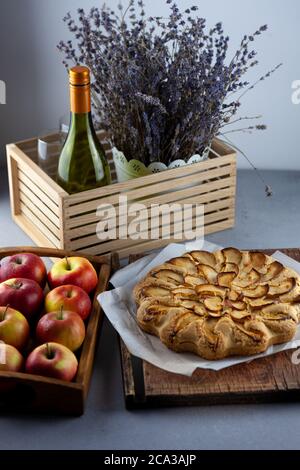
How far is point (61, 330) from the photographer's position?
1.36 m

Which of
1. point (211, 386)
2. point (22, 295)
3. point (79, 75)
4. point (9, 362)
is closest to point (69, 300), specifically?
point (22, 295)

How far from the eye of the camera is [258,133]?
81.6 inches

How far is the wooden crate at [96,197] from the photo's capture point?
1.61 m

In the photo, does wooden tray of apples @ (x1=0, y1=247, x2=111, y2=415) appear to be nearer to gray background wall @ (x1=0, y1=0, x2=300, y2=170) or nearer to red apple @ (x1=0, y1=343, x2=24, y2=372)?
red apple @ (x1=0, y1=343, x2=24, y2=372)

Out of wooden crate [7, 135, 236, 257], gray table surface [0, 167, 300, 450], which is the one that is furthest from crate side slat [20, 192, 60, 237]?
gray table surface [0, 167, 300, 450]

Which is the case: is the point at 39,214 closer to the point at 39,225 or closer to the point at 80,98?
the point at 39,225

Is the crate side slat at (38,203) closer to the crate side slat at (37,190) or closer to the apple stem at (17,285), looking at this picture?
the crate side slat at (37,190)

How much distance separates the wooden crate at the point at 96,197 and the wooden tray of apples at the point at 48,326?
66 mm

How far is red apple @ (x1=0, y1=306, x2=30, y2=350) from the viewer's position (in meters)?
1.35

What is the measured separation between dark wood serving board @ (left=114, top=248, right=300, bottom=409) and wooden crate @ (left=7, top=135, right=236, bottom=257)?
0.37 meters

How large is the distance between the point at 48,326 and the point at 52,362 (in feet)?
0.30

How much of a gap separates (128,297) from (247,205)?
1.75 feet

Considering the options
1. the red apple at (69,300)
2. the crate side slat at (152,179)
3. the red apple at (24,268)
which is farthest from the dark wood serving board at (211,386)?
the crate side slat at (152,179)
